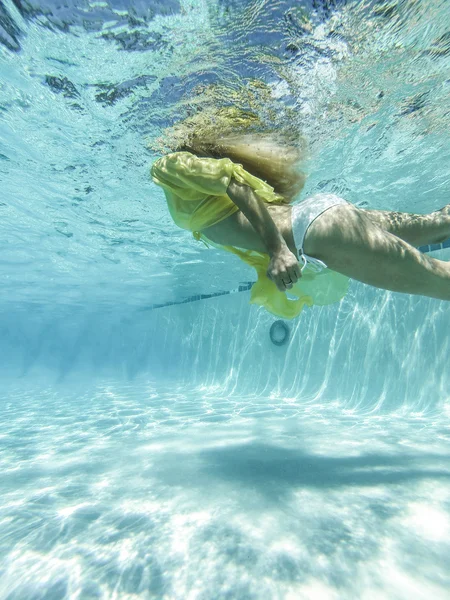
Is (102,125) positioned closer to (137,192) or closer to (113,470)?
(137,192)

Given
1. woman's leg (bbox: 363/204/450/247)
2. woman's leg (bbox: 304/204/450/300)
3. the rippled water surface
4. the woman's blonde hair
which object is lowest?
woman's leg (bbox: 304/204/450/300)

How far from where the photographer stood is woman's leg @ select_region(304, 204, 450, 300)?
2.94m

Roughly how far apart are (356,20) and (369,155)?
13.8 feet

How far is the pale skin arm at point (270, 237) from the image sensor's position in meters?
2.87

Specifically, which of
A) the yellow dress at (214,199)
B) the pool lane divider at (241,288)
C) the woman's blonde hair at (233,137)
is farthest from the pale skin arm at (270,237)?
the pool lane divider at (241,288)

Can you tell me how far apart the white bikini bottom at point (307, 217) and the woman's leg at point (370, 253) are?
0.05m

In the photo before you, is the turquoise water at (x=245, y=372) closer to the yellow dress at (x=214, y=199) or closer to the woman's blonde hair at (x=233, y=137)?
the woman's blonde hair at (x=233, y=137)

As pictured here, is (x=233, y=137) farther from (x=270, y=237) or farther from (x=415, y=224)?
(x=270, y=237)

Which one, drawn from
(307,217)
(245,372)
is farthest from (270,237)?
(245,372)

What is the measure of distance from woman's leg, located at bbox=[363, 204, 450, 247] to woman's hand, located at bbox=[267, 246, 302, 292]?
148 centimetres

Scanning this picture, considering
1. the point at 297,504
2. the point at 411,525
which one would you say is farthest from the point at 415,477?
the point at 297,504

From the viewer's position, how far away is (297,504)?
323cm

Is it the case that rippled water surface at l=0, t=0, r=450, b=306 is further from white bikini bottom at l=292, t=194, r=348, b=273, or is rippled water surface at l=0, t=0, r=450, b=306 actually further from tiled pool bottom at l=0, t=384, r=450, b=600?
tiled pool bottom at l=0, t=384, r=450, b=600

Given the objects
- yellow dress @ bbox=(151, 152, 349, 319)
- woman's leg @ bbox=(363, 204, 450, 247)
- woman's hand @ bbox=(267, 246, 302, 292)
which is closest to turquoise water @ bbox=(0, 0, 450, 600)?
woman's hand @ bbox=(267, 246, 302, 292)
